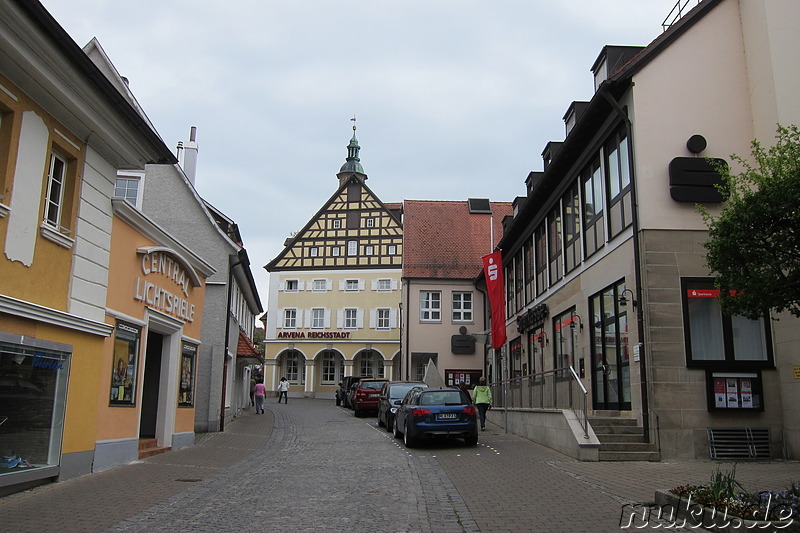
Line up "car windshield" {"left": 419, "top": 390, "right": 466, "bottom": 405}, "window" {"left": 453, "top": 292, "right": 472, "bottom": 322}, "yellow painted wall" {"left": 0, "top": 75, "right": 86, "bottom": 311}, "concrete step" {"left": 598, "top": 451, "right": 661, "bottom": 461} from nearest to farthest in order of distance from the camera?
"yellow painted wall" {"left": 0, "top": 75, "right": 86, "bottom": 311}, "concrete step" {"left": 598, "top": 451, "right": 661, "bottom": 461}, "car windshield" {"left": 419, "top": 390, "right": 466, "bottom": 405}, "window" {"left": 453, "top": 292, "right": 472, "bottom": 322}

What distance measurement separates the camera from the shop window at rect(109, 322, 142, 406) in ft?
43.5

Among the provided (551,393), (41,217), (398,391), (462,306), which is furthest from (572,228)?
(462,306)

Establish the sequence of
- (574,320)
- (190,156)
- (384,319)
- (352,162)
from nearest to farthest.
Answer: (574,320) → (190,156) → (384,319) → (352,162)

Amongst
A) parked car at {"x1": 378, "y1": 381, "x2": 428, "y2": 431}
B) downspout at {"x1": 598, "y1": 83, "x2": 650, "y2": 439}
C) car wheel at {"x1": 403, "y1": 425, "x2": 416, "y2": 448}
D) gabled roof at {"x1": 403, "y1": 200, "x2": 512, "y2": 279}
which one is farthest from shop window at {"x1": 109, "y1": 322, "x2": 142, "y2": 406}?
gabled roof at {"x1": 403, "y1": 200, "x2": 512, "y2": 279}

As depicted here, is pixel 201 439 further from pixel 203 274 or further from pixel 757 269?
pixel 757 269

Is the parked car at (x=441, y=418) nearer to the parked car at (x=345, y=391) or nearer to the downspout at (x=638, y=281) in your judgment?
the downspout at (x=638, y=281)

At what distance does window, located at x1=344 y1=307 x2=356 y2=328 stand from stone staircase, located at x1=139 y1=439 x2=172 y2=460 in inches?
1450

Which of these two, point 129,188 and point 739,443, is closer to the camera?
point 739,443

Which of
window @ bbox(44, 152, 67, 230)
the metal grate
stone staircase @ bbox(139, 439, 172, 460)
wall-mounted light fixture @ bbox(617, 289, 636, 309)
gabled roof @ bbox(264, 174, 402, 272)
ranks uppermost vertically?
gabled roof @ bbox(264, 174, 402, 272)

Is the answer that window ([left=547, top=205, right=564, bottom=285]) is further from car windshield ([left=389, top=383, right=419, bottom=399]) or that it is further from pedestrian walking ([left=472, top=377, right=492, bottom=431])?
car windshield ([left=389, top=383, right=419, bottom=399])

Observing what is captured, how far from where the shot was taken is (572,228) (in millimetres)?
21062

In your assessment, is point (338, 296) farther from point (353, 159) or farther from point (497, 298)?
point (353, 159)

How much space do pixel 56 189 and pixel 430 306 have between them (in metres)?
32.6

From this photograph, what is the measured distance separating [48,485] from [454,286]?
33.6 meters
